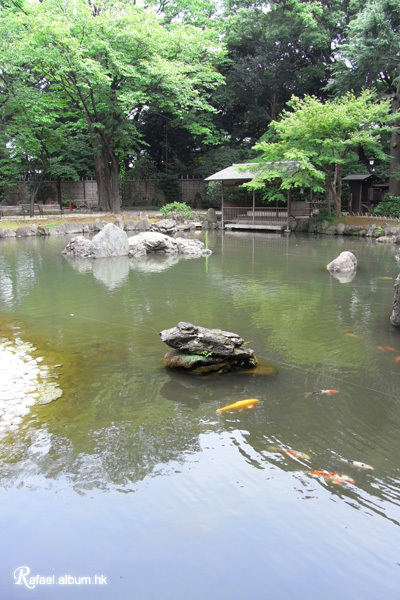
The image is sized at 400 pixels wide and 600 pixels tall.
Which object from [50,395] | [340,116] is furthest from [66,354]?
[340,116]

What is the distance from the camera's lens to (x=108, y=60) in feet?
78.4

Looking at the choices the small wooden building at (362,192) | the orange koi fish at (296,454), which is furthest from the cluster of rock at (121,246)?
the orange koi fish at (296,454)

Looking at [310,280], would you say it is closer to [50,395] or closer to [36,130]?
[50,395]

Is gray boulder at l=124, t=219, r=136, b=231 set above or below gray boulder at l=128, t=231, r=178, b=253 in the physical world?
above

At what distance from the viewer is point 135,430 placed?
4332mm

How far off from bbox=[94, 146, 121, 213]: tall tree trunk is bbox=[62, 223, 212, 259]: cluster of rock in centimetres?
1271

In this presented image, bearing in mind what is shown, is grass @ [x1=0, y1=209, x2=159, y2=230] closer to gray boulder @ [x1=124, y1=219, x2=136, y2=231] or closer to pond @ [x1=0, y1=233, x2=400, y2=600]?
gray boulder @ [x1=124, y1=219, x2=136, y2=231]

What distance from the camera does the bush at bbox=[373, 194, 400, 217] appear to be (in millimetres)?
22328

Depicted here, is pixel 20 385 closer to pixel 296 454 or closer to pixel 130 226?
pixel 296 454

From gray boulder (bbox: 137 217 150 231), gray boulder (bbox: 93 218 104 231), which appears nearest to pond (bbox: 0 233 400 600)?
gray boulder (bbox: 93 218 104 231)

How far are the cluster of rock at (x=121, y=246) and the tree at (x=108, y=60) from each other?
10.7 metres

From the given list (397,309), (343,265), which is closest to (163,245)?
(343,265)

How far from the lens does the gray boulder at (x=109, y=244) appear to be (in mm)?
15484

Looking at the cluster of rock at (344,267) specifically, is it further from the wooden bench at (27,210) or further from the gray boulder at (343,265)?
the wooden bench at (27,210)
